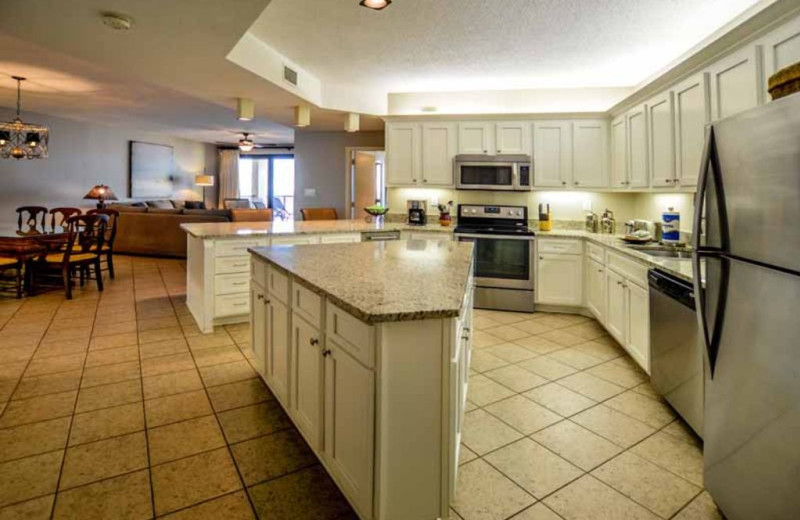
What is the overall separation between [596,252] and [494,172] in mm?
1537

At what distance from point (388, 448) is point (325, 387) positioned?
406 millimetres

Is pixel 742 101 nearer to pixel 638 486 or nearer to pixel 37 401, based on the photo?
pixel 638 486

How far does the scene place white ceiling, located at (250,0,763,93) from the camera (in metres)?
3.10

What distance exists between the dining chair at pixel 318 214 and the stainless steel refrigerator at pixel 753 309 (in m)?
5.47

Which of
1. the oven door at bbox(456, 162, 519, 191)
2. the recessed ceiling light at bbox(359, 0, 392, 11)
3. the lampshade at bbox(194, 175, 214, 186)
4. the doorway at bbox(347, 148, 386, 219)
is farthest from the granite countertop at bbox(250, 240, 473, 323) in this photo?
the lampshade at bbox(194, 175, 214, 186)

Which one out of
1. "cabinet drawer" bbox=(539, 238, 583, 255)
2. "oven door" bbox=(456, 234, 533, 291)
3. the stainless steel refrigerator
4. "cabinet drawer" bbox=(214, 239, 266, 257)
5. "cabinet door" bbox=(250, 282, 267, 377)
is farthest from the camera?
"oven door" bbox=(456, 234, 533, 291)

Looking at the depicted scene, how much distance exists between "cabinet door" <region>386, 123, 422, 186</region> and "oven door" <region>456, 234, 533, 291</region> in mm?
1108

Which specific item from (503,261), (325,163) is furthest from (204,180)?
(503,261)

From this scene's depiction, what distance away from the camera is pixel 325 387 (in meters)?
1.67

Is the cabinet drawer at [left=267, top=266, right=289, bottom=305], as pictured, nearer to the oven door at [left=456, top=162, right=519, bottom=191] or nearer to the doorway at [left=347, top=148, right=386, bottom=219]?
the oven door at [left=456, top=162, right=519, bottom=191]

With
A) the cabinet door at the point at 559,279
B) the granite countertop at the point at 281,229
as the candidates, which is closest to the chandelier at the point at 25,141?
the granite countertop at the point at 281,229

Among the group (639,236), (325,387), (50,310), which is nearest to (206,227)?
(50,310)

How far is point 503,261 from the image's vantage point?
15.4ft

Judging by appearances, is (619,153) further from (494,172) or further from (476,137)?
(476,137)
